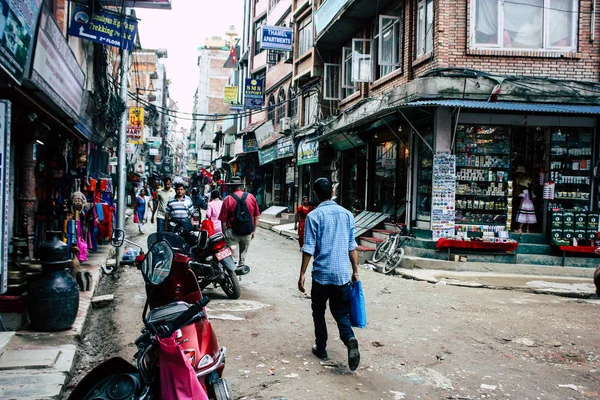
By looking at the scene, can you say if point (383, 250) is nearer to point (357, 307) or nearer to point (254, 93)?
point (357, 307)

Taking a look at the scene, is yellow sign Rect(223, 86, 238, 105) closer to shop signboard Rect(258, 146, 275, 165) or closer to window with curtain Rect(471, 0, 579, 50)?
shop signboard Rect(258, 146, 275, 165)

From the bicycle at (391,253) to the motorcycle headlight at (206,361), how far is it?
352 inches

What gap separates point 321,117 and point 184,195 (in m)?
12.8

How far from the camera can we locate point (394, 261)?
40.2 feet

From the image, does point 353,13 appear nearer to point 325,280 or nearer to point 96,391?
point 325,280

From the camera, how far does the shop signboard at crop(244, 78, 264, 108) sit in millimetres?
32344

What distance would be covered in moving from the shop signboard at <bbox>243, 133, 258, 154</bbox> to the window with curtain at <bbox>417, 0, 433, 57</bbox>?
19179mm

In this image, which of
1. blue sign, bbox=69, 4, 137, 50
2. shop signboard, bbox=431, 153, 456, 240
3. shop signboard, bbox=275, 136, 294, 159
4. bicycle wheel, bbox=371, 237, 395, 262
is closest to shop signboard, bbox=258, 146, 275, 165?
shop signboard, bbox=275, 136, 294, 159

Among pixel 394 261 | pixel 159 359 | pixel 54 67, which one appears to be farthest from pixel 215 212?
pixel 159 359

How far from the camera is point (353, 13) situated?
17.1m

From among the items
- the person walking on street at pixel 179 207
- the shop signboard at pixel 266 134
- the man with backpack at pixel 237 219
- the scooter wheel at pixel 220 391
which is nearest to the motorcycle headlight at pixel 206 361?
the scooter wheel at pixel 220 391

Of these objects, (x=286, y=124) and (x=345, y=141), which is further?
(x=286, y=124)

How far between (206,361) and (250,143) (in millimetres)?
30629

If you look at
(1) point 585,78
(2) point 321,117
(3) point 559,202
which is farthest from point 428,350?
(2) point 321,117
